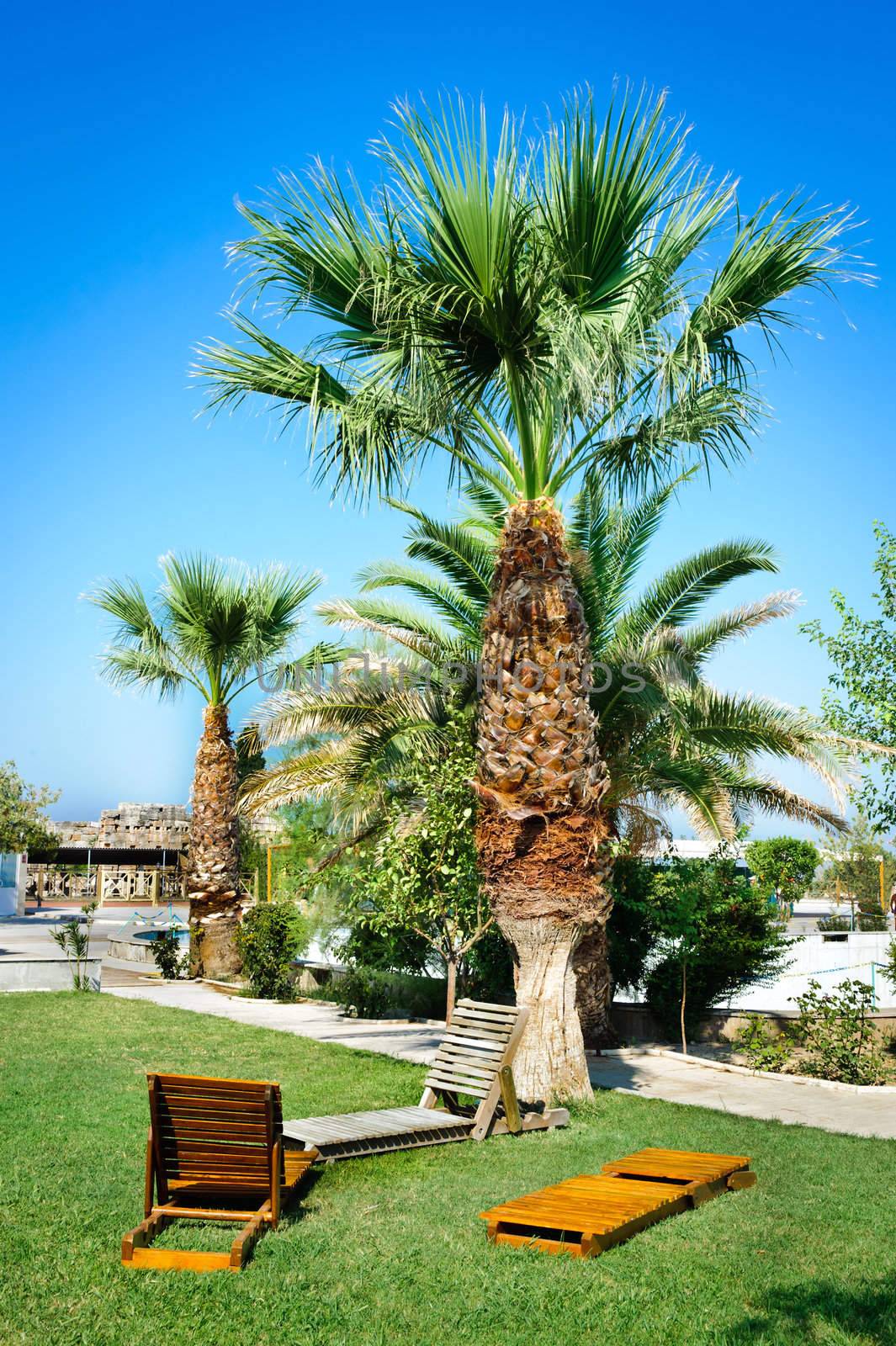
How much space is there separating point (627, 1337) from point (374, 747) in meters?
8.99

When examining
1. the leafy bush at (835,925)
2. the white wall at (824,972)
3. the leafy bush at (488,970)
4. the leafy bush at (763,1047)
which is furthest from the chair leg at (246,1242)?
the leafy bush at (835,925)

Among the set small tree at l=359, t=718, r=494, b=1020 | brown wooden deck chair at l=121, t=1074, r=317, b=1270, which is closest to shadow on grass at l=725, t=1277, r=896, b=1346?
brown wooden deck chair at l=121, t=1074, r=317, b=1270

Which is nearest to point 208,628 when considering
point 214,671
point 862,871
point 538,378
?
point 214,671

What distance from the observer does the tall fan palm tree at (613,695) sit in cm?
1205

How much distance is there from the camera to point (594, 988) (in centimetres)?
1265

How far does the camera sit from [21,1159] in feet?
22.9

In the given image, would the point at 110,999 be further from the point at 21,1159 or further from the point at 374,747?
the point at 21,1159

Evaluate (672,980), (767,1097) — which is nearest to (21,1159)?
(767,1097)

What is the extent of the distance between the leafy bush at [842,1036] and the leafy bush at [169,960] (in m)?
12.1

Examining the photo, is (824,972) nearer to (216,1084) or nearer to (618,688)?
(618,688)

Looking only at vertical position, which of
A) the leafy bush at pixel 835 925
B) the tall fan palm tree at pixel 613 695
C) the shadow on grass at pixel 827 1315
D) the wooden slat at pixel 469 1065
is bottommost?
the shadow on grass at pixel 827 1315

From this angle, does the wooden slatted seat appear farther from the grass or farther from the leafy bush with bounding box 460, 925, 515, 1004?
the leafy bush with bounding box 460, 925, 515, 1004

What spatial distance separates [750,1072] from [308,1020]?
19.6 ft

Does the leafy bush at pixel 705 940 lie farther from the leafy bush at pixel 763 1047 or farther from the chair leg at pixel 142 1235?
the chair leg at pixel 142 1235
